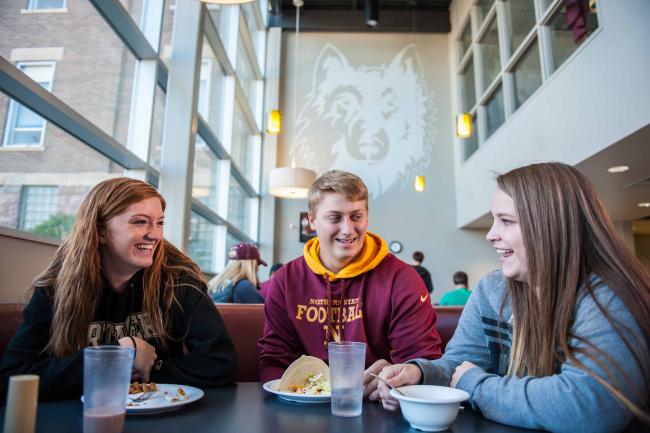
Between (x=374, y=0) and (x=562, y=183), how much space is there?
7137mm

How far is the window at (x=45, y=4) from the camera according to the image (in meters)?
2.16

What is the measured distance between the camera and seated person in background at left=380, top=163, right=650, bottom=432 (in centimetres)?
77

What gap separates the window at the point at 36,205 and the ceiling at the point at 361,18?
6960mm

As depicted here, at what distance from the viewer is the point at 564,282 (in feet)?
3.10

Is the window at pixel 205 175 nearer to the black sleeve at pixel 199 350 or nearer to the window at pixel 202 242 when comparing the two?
the window at pixel 202 242

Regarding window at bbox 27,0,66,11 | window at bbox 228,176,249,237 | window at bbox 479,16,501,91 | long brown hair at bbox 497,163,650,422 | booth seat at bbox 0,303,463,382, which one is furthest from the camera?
window at bbox 479,16,501,91

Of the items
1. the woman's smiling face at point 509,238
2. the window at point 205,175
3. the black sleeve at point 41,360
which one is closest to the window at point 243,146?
the window at point 205,175

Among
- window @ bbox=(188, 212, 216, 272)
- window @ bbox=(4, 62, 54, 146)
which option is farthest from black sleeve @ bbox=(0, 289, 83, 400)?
window @ bbox=(188, 212, 216, 272)

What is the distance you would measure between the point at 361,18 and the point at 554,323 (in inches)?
329

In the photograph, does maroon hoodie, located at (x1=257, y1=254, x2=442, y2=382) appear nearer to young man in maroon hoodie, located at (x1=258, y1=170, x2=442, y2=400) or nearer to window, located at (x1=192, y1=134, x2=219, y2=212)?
young man in maroon hoodie, located at (x1=258, y1=170, x2=442, y2=400)

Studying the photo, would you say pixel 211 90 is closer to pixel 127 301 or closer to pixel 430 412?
pixel 127 301

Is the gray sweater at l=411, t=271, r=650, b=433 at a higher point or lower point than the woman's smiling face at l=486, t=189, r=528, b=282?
lower

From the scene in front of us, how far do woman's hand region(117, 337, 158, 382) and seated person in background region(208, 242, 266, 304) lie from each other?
1999mm

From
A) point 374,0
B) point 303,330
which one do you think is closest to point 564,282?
point 303,330
